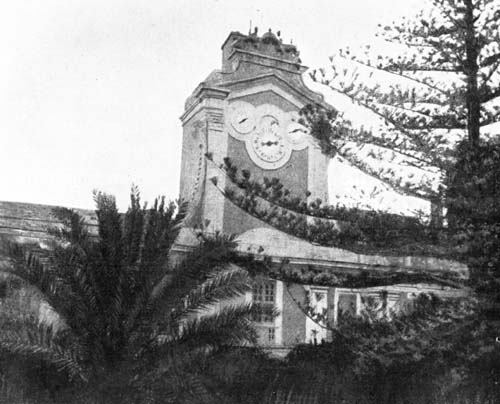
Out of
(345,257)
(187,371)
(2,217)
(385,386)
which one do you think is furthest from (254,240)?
(187,371)

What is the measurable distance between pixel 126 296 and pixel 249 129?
10024mm

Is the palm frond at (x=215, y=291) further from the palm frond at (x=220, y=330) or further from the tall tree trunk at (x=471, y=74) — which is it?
the tall tree trunk at (x=471, y=74)

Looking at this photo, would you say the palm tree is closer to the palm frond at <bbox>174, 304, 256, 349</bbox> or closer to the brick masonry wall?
the palm frond at <bbox>174, 304, 256, 349</bbox>

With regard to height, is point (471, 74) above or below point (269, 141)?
below

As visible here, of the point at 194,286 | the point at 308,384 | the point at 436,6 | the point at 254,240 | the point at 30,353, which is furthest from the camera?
the point at 254,240

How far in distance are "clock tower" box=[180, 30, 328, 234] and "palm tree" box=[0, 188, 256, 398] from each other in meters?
8.17

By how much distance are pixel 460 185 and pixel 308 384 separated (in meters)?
3.54

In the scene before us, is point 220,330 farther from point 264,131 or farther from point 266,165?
point 264,131

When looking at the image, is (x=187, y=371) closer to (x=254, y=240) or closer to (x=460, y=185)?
(x=460, y=185)

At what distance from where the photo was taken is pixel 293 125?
18734mm

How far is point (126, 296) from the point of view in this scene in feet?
29.2

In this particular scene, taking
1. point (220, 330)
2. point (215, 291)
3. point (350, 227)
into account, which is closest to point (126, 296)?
point (215, 291)

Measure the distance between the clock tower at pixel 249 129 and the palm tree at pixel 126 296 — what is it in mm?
8173

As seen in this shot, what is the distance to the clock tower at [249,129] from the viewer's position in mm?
17844
